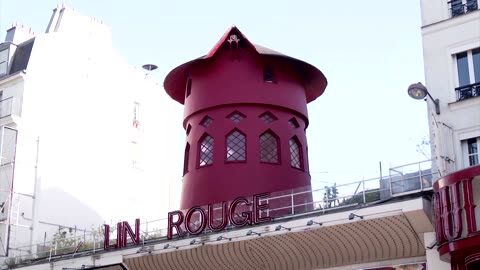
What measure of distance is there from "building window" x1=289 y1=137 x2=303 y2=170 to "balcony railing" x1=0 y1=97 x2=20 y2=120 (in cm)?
778

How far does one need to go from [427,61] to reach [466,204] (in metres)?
3.56

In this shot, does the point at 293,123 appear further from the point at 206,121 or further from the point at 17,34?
the point at 17,34

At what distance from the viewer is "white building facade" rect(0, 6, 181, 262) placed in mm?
21328

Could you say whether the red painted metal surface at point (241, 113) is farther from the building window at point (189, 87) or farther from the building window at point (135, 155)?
the building window at point (135, 155)

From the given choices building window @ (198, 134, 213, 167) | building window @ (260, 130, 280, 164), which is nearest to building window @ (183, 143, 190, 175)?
building window @ (198, 134, 213, 167)

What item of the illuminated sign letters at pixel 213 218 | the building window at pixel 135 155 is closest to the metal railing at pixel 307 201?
the illuminated sign letters at pixel 213 218

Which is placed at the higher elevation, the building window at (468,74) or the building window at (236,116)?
the building window at (236,116)

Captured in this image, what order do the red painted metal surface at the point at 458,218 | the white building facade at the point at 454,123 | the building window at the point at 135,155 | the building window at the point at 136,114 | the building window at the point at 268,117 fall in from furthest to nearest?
the building window at the point at 136,114 < the building window at the point at 135,155 < the building window at the point at 268,117 < the white building facade at the point at 454,123 < the red painted metal surface at the point at 458,218

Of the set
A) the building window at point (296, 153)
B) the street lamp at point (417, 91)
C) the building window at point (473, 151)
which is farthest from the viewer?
the building window at point (296, 153)

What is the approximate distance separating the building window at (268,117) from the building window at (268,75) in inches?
31.8

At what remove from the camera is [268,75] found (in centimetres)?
1908

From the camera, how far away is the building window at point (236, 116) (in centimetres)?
1855

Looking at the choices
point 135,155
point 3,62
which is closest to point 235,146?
point 135,155

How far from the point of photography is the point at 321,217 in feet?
46.2
